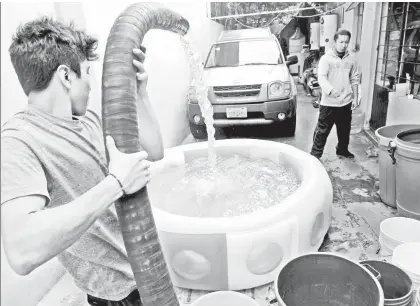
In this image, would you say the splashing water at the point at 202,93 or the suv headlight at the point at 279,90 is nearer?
the splashing water at the point at 202,93

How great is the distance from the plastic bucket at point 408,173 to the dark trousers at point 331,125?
1160mm

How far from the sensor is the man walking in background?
3486 millimetres

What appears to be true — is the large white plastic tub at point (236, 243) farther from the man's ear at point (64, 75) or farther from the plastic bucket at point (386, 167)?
the man's ear at point (64, 75)

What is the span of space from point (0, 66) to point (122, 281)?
0.91 metres

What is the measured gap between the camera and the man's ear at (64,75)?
34.0 inches

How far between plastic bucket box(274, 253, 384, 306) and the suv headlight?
285 cm

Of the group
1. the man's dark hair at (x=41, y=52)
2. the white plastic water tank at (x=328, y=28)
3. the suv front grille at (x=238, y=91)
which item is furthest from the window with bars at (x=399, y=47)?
the man's dark hair at (x=41, y=52)

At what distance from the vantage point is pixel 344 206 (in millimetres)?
2965

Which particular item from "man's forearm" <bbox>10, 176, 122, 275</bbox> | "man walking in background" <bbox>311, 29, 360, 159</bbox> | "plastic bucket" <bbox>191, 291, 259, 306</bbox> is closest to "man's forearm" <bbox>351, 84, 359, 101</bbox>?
"man walking in background" <bbox>311, 29, 360, 159</bbox>

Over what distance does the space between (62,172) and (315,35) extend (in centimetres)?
341

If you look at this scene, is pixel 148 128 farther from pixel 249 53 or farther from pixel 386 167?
pixel 249 53

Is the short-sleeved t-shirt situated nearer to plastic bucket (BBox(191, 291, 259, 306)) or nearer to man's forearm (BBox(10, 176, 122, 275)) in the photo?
man's forearm (BBox(10, 176, 122, 275))

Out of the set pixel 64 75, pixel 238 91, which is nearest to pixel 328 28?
pixel 238 91

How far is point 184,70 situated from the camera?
4.14 metres
